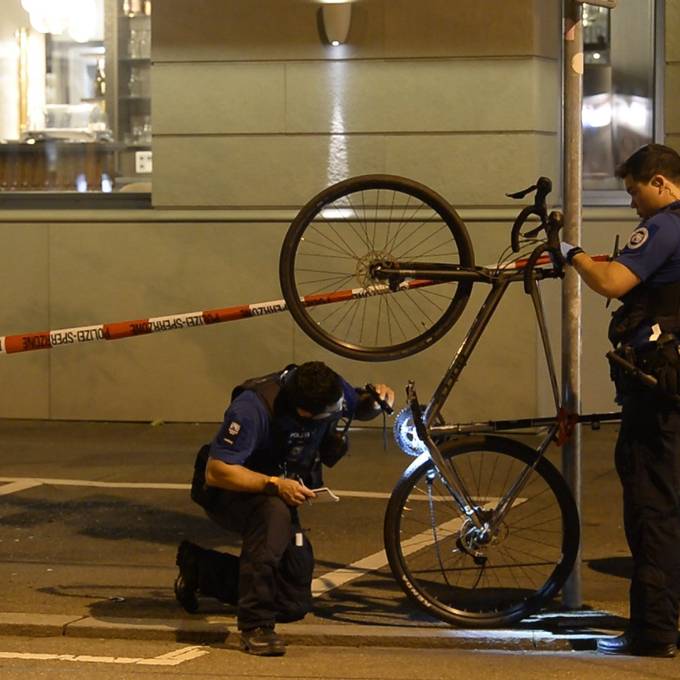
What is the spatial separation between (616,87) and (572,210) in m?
5.91

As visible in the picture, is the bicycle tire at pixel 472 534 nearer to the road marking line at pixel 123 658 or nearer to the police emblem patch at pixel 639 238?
the road marking line at pixel 123 658

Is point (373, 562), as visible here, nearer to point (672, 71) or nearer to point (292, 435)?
point (292, 435)

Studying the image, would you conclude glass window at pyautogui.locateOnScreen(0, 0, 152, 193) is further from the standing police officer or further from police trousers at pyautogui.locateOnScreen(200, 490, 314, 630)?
the standing police officer

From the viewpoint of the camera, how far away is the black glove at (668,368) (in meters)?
5.81

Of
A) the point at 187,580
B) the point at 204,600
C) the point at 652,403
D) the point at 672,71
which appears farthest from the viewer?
the point at 672,71

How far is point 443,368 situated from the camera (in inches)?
455

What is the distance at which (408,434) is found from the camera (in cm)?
642

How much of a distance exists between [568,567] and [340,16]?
6.15m

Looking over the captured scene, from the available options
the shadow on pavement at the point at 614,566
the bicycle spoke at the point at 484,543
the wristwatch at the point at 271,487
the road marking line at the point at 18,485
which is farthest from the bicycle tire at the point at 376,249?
the wristwatch at the point at 271,487

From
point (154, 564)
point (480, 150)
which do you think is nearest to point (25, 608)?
point (154, 564)

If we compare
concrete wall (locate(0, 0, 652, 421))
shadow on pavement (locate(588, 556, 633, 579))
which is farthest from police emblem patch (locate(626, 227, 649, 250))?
concrete wall (locate(0, 0, 652, 421))

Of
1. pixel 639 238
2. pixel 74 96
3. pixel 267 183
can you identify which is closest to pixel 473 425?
pixel 639 238

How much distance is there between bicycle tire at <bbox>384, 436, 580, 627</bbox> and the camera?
6348 mm

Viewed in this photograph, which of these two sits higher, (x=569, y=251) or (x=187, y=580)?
(x=569, y=251)
